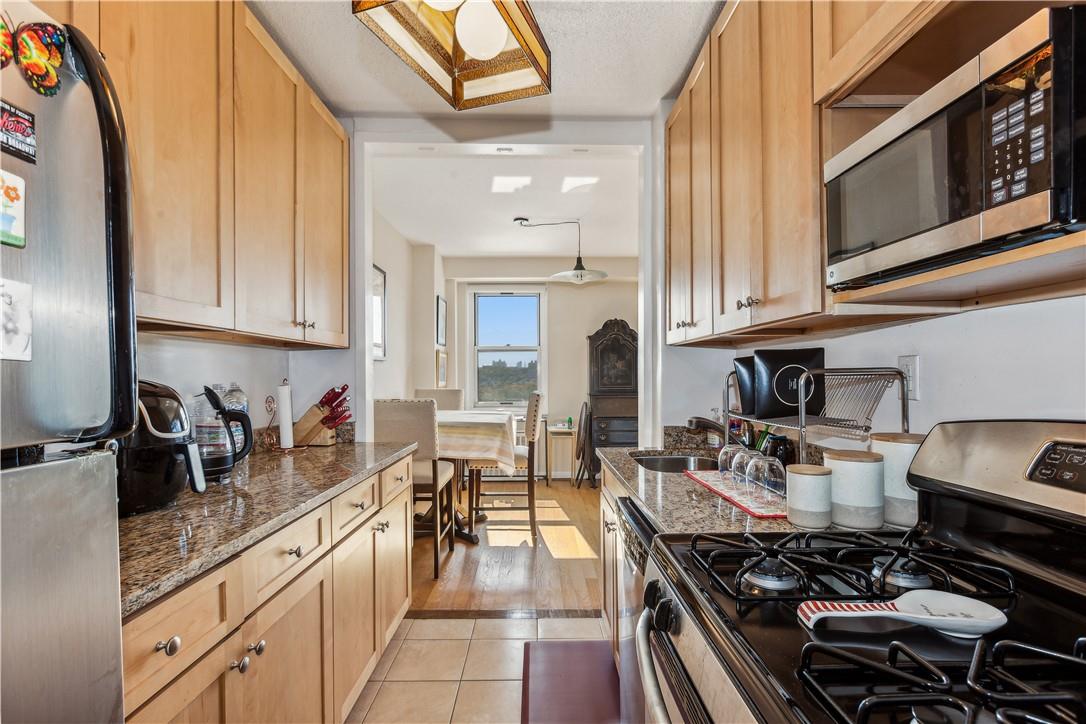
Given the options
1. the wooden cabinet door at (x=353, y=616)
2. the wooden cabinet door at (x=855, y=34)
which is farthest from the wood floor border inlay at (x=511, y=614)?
the wooden cabinet door at (x=855, y=34)

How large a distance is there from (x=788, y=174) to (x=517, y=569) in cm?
273

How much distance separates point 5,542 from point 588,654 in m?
2.03

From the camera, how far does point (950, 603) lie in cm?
70

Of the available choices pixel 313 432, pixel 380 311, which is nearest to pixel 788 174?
pixel 313 432

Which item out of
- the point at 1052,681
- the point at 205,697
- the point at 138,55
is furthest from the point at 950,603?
the point at 138,55

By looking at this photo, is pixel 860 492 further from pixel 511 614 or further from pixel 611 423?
pixel 611 423

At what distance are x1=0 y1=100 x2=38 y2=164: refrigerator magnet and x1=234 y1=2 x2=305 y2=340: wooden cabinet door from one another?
119 cm

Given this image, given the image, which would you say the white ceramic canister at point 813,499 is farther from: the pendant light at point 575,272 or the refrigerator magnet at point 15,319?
the pendant light at point 575,272

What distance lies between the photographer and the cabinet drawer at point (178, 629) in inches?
30.6

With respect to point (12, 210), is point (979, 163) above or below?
above

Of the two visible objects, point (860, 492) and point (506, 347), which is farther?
point (506, 347)

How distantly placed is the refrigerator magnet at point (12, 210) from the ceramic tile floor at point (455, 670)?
196cm

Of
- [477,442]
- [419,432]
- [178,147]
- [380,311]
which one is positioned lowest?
[477,442]

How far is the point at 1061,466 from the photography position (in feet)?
2.62
